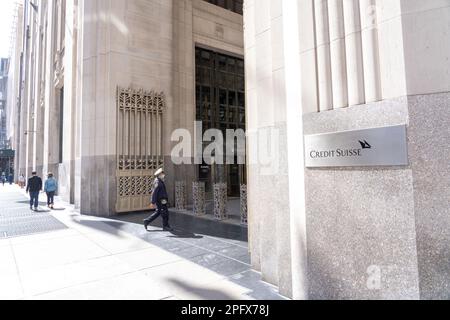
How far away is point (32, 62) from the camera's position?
3591 cm

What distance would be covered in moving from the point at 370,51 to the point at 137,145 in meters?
11.3

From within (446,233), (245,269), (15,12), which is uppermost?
(15,12)

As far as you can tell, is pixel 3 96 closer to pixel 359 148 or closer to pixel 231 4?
pixel 231 4

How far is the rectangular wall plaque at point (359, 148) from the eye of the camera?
326 cm

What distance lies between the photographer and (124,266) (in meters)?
5.66

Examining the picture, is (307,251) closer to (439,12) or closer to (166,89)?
(439,12)

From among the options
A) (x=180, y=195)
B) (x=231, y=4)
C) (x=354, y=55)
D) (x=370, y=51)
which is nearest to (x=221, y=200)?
(x=180, y=195)

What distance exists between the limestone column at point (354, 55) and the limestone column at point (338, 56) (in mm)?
87

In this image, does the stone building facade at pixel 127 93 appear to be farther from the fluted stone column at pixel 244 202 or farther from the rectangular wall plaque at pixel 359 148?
the rectangular wall plaque at pixel 359 148

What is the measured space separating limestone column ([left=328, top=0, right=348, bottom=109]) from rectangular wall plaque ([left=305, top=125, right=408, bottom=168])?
49 cm

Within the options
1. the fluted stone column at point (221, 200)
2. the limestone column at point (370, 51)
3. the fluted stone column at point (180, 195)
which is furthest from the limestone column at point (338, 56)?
the fluted stone column at point (180, 195)

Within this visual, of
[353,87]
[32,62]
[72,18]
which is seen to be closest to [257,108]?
[353,87]

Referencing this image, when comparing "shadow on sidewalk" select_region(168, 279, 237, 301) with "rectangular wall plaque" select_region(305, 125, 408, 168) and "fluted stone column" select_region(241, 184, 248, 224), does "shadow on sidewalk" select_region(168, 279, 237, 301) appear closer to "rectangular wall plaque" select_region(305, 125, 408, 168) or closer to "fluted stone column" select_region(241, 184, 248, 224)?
"rectangular wall plaque" select_region(305, 125, 408, 168)

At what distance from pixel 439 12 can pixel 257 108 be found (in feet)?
9.30
